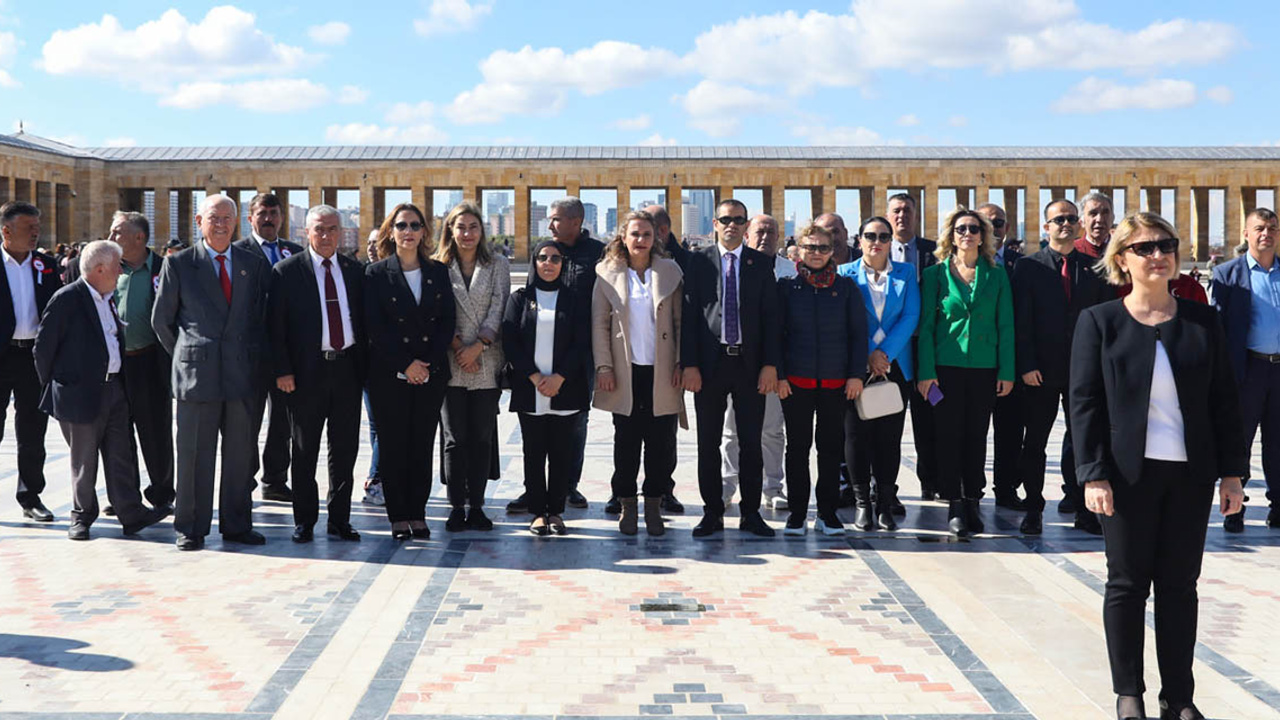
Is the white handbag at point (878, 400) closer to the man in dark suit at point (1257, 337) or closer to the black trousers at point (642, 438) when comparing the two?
the black trousers at point (642, 438)

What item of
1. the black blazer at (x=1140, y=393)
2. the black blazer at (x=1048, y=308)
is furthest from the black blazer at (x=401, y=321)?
the black blazer at (x=1140, y=393)

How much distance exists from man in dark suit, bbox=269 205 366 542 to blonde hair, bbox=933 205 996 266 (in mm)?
3515

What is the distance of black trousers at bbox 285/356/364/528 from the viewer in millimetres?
7070

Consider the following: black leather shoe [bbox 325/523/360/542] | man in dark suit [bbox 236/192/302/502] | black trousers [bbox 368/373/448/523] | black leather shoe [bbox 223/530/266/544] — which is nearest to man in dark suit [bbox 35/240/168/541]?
black leather shoe [bbox 223/530/266/544]

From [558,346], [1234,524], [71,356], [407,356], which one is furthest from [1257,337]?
[71,356]

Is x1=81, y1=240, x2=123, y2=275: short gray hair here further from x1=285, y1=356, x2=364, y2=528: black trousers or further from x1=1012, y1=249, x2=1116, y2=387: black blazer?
x1=1012, y1=249, x2=1116, y2=387: black blazer

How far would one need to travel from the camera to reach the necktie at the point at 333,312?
23.1ft

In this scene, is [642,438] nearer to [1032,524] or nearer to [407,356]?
[407,356]

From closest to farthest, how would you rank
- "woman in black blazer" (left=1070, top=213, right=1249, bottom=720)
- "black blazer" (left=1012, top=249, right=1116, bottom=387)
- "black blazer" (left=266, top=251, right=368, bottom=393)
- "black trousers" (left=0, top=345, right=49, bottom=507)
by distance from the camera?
1. "woman in black blazer" (left=1070, top=213, right=1249, bottom=720)
2. "black blazer" (left=266, top=251, right=368, bottom=393)
3. "black blazer" (left=1012, top=249, right=1116, bottom=387)
4. "black trousers" (left=0, top=345, right=49, bottom=507)

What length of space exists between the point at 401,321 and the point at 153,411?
6.54 ft

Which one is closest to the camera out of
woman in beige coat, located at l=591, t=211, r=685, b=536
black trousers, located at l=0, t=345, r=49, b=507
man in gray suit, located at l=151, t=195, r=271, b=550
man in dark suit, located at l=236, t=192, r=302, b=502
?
man in gray suit, located at l=151, t=195, r=271, b=550

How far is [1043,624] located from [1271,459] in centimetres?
320

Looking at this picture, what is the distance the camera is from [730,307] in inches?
283

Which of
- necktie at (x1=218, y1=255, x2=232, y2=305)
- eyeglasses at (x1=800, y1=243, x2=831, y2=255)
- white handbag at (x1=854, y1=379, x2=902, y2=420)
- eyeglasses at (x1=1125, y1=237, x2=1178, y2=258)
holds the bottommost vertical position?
white handbag at (x1=854, y1=379, x2=902, y2=420)
